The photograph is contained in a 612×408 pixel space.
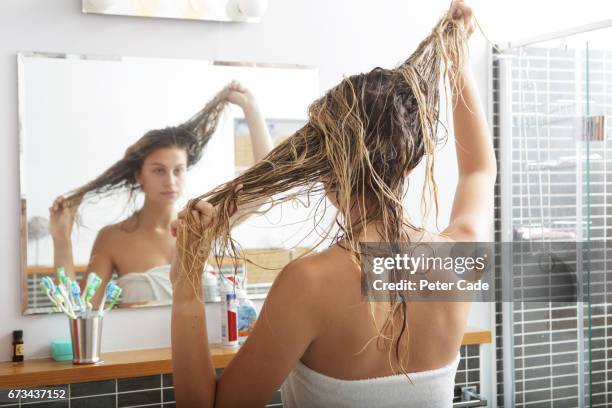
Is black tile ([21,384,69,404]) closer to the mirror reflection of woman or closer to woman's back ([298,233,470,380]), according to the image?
the mirror reflection of woman

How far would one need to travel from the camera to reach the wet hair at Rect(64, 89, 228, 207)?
2.33 metres

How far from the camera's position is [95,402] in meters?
2.18

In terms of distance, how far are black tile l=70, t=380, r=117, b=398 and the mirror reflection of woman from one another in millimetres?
264

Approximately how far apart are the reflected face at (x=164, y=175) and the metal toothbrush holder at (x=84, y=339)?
0.44 metres

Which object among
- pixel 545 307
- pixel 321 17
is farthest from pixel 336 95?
pixel 545 307

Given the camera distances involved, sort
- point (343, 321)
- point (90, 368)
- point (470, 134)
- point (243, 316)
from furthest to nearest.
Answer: point (243, 316), point (90, 368), point (470, 134), point (343, 321)

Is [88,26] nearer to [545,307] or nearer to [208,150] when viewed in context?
[208,150]

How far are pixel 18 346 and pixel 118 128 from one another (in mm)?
→ 724

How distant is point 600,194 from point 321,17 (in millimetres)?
1102

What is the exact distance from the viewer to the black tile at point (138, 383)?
7.22 ft

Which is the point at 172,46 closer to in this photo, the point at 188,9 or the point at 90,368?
the point at 188,9

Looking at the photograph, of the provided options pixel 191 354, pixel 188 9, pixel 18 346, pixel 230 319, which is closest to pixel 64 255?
pixel 18 346

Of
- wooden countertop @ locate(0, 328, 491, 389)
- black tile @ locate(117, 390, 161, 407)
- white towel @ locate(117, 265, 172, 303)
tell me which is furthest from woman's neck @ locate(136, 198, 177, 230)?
black tile @ locate(117, 390, 161, 407)

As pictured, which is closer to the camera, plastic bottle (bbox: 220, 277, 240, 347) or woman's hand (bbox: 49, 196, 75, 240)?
woman's hand (bbox: 49, 196, 75, 240)
